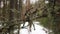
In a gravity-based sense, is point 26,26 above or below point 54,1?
below

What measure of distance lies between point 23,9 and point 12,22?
0.12 m

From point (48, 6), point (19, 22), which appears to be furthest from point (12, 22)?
point (48, 6)

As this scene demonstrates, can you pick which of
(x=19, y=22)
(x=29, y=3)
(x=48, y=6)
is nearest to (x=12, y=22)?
(x=19, y=22)

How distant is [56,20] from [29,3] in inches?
13.9

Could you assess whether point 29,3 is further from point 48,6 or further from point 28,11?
point 48,6

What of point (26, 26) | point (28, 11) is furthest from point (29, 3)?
point (26, 26)

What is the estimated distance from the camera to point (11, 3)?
0.94 meters

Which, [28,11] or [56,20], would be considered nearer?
[28,11]

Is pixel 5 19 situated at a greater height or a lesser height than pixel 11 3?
lesser

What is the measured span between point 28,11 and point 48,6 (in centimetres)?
22

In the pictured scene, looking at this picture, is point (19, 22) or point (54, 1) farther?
point (54, 1)

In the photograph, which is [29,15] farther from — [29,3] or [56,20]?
[56,20]

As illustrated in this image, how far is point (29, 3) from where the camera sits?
887mm

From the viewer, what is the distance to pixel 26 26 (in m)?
0.92
